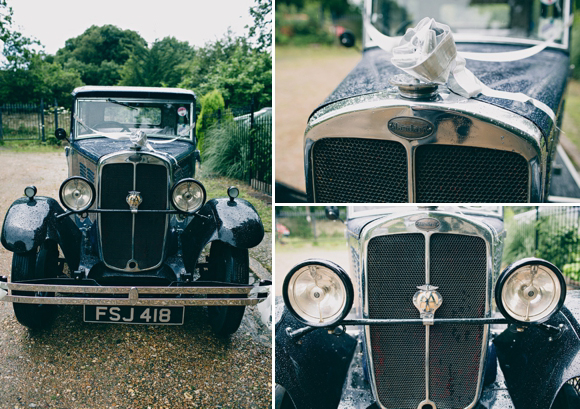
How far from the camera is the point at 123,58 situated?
3.57 metres

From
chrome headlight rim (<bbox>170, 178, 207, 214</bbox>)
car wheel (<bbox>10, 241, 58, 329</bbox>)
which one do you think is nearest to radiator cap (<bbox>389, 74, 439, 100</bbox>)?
chrome headlight rim (<bbox>170, 178, 207, 214</bbox>)

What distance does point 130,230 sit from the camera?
356 cm

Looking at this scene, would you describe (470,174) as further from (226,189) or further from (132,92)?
(132,92)

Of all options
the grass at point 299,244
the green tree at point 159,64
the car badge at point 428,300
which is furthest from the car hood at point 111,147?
the car badge at point 428,300

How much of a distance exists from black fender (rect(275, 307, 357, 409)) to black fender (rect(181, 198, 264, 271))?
2.36ft

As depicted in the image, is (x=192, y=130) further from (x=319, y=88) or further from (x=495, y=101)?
(x=319, y=88)

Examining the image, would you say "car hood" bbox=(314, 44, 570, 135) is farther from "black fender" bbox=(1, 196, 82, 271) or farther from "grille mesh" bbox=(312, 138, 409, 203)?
"black fender" bbox=(1, 196, 82, 271)

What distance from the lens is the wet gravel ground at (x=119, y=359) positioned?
291 cm

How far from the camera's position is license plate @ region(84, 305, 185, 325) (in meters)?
3.06

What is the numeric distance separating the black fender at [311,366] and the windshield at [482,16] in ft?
8.30

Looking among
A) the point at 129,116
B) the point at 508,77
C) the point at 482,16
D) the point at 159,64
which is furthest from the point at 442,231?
the point at 482,16

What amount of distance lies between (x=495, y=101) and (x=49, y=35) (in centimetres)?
267

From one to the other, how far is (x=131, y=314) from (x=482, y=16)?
138 inches

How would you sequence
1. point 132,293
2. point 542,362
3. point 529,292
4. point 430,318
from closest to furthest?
point 529,292
point 430,318
point 542,362
point 132,293
